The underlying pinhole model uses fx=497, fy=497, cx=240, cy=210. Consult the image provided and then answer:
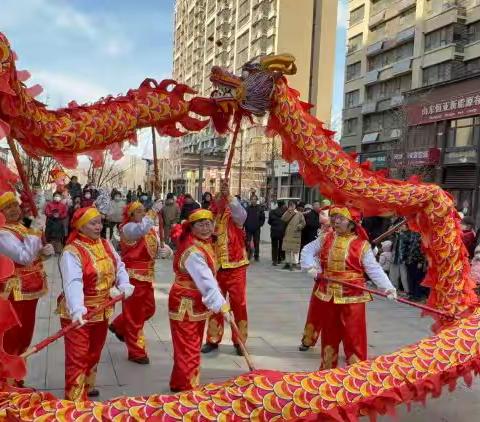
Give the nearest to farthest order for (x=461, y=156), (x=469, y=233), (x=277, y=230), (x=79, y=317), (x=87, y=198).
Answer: (x=79, y=317) → (x=469, y=233) → (x=87, y=198) → (x=277, y=230) → (x=461, y=156)

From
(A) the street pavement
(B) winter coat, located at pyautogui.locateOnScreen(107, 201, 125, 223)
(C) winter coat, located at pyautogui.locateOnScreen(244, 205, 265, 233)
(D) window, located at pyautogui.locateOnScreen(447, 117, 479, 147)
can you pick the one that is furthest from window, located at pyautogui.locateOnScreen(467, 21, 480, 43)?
(A) the street pavement

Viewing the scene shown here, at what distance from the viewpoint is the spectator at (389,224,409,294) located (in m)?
7.48

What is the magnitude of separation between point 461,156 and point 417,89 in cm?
465

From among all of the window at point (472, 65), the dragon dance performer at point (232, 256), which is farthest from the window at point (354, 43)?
the dragon dance performer at point (232, 256)

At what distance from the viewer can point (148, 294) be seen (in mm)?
4699

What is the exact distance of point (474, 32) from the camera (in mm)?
23781

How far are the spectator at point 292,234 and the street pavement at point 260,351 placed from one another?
6.84ft

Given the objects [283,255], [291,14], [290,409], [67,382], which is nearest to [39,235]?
[67,382]

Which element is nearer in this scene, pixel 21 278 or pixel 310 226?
pixel 21 278

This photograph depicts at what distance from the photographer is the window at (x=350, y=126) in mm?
32906

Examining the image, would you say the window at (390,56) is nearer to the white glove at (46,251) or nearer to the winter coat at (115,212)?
the winter coat at (115,212)

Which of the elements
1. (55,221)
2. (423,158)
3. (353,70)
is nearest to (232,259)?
(55,221)

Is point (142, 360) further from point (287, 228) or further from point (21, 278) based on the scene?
point (287, 228)

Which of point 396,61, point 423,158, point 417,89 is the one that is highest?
point 396,61
